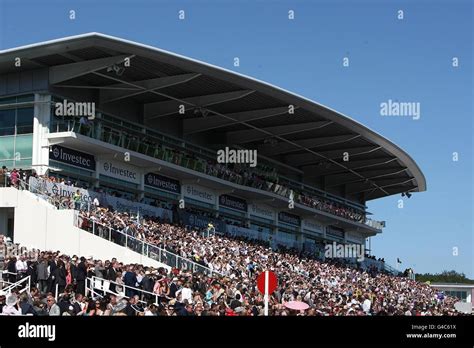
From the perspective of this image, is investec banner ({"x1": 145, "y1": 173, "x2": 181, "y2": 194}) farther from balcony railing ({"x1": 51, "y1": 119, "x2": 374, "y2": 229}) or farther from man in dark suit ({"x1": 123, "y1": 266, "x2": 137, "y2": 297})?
man in dark suit ({"x1": 123, "y1": 266, "x2": 137, "y2": 297})

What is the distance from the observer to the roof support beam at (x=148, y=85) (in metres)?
39.8

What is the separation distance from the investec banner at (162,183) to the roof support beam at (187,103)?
3.46 meters

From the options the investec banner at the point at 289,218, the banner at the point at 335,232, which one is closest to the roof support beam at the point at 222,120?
the investec banner at the point at 289,218

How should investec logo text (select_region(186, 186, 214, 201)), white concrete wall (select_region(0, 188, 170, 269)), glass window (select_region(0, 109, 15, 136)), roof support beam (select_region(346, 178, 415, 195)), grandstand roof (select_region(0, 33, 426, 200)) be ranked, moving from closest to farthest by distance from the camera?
white concrete wall (select_region(0, 188, 170, 269)) → grandstand roof (select_region(0, 33, 426, 200)) → glass window (select_region(0, 109, 15, 136)) → investec logo text (select_region(186, 186, 214, 201)) → roof support beam (select_region(346, 178, 415, 195))

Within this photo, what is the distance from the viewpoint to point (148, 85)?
40.8 metres

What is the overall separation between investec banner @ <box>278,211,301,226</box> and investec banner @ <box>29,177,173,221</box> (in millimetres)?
16288

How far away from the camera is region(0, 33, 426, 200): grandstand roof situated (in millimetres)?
36219

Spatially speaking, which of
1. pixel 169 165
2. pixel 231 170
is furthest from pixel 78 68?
pixel 231 170

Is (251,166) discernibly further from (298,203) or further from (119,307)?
(119,307)

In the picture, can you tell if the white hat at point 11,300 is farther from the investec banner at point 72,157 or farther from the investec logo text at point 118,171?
the investec logo text at point 118,171

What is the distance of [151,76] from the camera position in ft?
132
